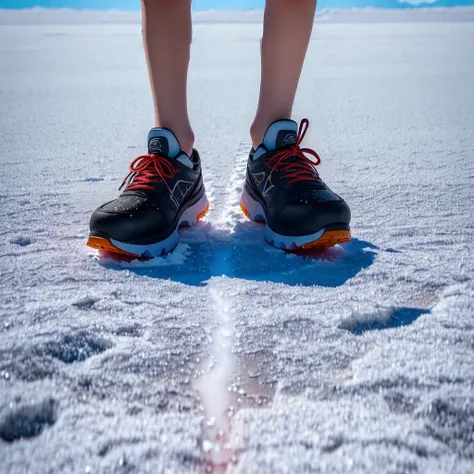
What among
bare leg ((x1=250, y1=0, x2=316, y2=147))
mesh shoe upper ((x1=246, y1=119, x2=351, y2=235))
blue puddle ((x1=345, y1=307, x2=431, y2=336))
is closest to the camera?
blue puddle ((x1=345, y1=307, x2=431, y2=336))

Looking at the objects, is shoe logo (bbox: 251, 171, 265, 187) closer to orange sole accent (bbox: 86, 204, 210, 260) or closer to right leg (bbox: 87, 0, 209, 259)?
right leg (bbox: 87, 0, 209, 259)

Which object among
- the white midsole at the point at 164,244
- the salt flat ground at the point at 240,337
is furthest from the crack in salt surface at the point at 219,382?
the white midsole at the point at 164,244

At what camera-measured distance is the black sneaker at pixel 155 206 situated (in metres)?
1.02

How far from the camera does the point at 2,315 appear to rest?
0.78 meters

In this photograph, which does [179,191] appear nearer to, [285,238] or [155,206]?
[155,206]

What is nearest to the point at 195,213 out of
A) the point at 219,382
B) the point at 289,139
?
the point at 289,139

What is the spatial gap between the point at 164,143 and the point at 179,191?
0.43 feet

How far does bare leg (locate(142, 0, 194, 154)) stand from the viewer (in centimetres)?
125

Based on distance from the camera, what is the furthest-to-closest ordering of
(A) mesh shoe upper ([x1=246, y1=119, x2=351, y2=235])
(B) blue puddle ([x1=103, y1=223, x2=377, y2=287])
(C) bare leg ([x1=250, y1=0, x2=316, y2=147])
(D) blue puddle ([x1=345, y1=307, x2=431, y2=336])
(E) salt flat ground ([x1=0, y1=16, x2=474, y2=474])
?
1. (C) bare leg ([x1=250, y1=0, x2=316, y2=147])
2. (A) mesh shoe upper ([x1=246, y1=119, x2=351, y2=235])
3. (B) blue puddle ([x1=103, y1=223, x2=377, y2=287])
4. (D) blue puddle ([x1=345, y1=307, x2=431, y2=336])
5. (E) salt flat ground ([x1=0, y1=16, x2=474, y2=474])

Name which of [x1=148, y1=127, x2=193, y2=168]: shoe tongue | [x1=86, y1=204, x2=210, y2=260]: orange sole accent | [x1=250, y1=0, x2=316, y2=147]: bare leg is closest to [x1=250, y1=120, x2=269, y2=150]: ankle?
[x1=250, y1=0, x2=316, y2=147]: bare leg

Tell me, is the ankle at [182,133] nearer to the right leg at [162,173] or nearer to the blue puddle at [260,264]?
the right leg at [162,173]

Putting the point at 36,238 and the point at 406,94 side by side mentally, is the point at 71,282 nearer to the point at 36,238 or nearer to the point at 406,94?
the point at 36,238

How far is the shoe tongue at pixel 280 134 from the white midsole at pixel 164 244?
24 centimetres

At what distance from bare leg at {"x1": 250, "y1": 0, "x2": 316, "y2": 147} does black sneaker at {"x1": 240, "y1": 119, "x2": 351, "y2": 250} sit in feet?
0.28
